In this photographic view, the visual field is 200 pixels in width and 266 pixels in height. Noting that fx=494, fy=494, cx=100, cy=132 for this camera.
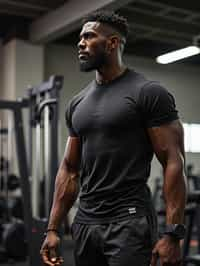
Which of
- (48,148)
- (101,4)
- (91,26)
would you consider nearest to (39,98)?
(48,148)

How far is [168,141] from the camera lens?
5.14ft

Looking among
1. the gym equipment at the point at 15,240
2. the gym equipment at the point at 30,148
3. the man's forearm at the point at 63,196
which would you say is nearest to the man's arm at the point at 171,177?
the man's forearm at the point at 63,196

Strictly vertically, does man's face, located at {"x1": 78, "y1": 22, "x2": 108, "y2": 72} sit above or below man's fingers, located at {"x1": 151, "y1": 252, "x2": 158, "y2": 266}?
above

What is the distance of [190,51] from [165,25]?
626 mm

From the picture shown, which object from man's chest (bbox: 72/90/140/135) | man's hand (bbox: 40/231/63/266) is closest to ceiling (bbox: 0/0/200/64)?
man's chest (bbox: 72/90/140/135)

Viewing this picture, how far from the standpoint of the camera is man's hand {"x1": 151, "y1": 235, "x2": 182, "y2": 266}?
146 centimetres

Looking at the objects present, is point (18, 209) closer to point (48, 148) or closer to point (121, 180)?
point (48, 148)

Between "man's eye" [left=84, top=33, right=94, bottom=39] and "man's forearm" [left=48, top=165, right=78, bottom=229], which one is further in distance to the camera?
"man's forearm" [left=48, top=165, right=78, bottom=229]

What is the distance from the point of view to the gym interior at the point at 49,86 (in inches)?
174

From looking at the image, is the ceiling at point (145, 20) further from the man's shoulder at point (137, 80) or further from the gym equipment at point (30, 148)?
the man's shoulder at point (137, 80)

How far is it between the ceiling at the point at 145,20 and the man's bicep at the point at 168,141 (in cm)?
459

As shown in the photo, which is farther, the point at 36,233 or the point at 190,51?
the point at 190,51

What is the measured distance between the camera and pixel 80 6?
611 cm

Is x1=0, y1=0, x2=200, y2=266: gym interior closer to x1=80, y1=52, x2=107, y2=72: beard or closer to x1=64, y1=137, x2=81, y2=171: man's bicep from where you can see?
x1=64, y1=137, x2=81, y2=171: man's bicep
